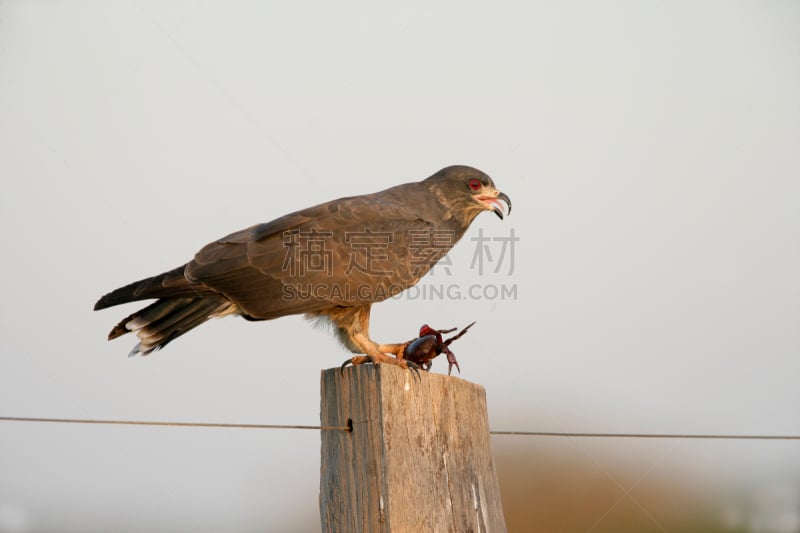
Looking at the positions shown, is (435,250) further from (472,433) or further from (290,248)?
(472,433)

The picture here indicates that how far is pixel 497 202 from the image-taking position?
508 centimetres

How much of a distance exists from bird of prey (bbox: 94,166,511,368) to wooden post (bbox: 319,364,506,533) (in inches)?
37.6

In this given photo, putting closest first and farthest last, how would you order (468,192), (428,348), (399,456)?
(399,456) → (428,348) → (468,192)

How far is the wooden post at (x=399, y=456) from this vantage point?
2.82 metres

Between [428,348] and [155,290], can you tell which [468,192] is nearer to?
[428,348]

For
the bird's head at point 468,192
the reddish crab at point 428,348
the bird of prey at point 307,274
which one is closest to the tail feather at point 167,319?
the bird of prey at point 307,274

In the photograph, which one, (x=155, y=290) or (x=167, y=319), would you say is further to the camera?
(x=167, y=319)

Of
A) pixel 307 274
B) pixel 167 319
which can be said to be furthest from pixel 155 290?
pixel 307 274

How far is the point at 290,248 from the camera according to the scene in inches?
172

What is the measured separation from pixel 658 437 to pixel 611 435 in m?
0.21

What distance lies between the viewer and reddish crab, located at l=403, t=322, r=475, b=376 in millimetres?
3803

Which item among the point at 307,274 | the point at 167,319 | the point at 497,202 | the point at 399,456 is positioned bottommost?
the point at 399,456

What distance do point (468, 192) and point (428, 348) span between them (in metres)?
1.56

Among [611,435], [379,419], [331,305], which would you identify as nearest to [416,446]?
[379,419]
